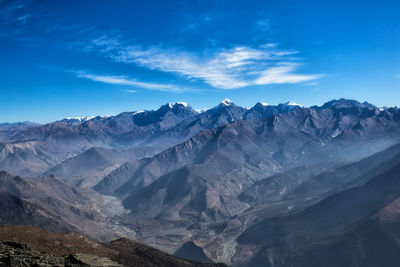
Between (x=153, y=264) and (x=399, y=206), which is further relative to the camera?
(x=399, y=206)

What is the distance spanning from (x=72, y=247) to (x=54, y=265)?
95.6ft

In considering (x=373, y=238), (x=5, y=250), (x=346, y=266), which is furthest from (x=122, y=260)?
(x=373, y=238)

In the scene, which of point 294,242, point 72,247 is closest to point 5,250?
point 72,247

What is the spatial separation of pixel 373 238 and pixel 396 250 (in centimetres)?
1331

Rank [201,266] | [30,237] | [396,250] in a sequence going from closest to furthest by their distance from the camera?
[30,237]
[201,266]
[396,250]

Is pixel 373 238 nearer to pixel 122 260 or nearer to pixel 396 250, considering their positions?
pixel 396 250

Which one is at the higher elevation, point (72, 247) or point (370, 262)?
point (72, 247)

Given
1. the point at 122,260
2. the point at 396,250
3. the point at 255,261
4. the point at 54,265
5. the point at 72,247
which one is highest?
the point at 54,265

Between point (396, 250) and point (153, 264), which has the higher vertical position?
point (153, 264)

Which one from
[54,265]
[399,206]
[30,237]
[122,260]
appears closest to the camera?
[54,265]

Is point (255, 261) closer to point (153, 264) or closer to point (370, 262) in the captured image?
point (370, 262)

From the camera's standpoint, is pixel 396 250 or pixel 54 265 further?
pixel 396 250

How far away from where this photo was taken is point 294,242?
655 ft

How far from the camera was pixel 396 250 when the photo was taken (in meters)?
152
